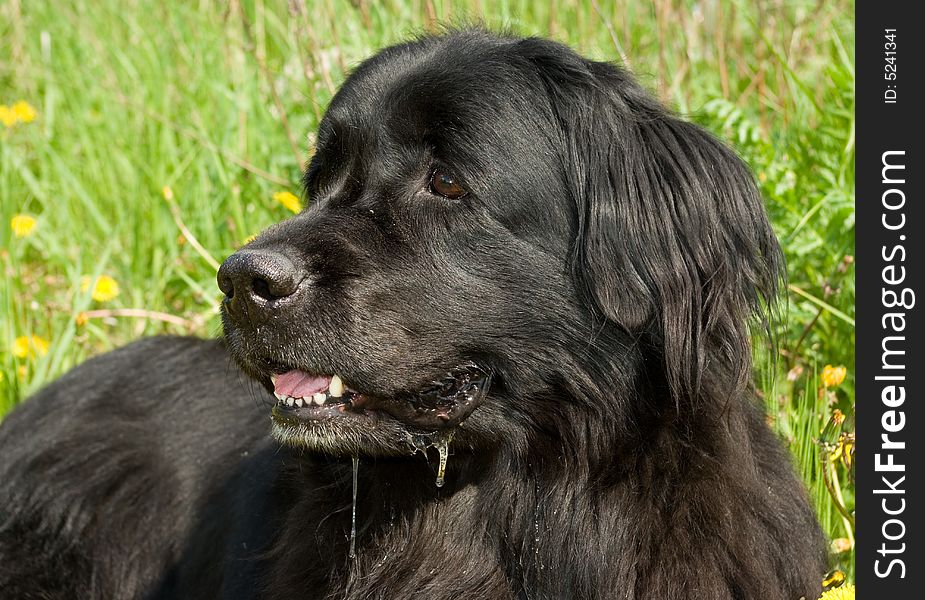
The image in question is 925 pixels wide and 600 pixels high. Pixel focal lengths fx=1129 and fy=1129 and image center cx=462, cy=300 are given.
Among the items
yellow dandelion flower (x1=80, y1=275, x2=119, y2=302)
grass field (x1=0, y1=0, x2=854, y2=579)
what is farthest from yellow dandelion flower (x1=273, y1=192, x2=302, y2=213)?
yellow dandelion flower (x1=80, y1=275, x2=119, y2=302)

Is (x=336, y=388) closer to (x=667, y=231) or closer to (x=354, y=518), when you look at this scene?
(x=354, y=518)

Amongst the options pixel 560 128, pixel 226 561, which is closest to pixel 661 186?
pixel 560 128

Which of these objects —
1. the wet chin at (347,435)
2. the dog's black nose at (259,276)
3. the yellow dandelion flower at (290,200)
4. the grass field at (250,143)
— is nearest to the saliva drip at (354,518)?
the wet chin at (347,435)

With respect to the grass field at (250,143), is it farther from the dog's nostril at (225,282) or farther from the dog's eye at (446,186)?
the dog's nostril at (225,282)

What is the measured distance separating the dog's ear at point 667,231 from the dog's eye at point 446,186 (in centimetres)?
28

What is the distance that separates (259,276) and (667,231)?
3.10 ft

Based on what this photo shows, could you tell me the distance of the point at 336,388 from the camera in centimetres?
264

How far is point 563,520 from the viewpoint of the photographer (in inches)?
107

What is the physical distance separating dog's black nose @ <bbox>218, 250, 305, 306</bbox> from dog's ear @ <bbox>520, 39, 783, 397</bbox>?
66cm

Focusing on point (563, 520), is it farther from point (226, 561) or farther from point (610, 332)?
point (226, 561)

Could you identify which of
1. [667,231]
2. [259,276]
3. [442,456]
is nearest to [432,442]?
[442,456]

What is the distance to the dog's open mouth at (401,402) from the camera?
2.60m

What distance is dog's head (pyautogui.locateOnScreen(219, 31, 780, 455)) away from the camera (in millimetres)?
2564

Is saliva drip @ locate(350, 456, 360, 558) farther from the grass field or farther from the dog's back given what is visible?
the grass field
